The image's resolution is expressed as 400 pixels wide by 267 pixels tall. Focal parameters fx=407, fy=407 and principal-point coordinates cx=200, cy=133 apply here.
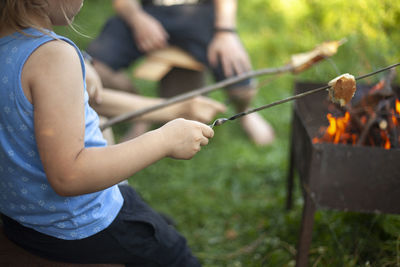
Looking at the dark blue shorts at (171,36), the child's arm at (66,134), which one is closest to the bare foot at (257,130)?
the dark blue shorts at (171,36)

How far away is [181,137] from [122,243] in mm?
385

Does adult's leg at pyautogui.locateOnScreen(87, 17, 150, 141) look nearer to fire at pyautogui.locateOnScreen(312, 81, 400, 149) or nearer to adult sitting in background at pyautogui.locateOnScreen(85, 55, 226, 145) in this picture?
adult sitting in background at pyautogui.locateOnScreen(85, 55, 226, 145)

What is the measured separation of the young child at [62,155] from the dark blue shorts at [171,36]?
2074mm

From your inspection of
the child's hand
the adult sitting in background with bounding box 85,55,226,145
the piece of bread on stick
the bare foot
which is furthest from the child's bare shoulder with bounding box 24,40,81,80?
the bare foot

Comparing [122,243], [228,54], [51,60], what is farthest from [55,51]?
[228,54]

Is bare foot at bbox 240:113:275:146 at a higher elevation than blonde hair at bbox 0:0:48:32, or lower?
lower

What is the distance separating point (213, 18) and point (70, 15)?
2349 mm

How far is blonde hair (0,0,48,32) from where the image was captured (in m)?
0.96

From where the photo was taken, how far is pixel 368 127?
1563 mm

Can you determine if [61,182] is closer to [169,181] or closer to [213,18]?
[169,181]

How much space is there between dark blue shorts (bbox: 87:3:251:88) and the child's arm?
2210 mm

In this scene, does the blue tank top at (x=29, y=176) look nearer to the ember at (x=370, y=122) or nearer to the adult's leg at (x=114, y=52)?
the ember at (x=370, y=122)

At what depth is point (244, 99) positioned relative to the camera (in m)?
3.26

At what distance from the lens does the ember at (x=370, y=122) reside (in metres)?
1.54
